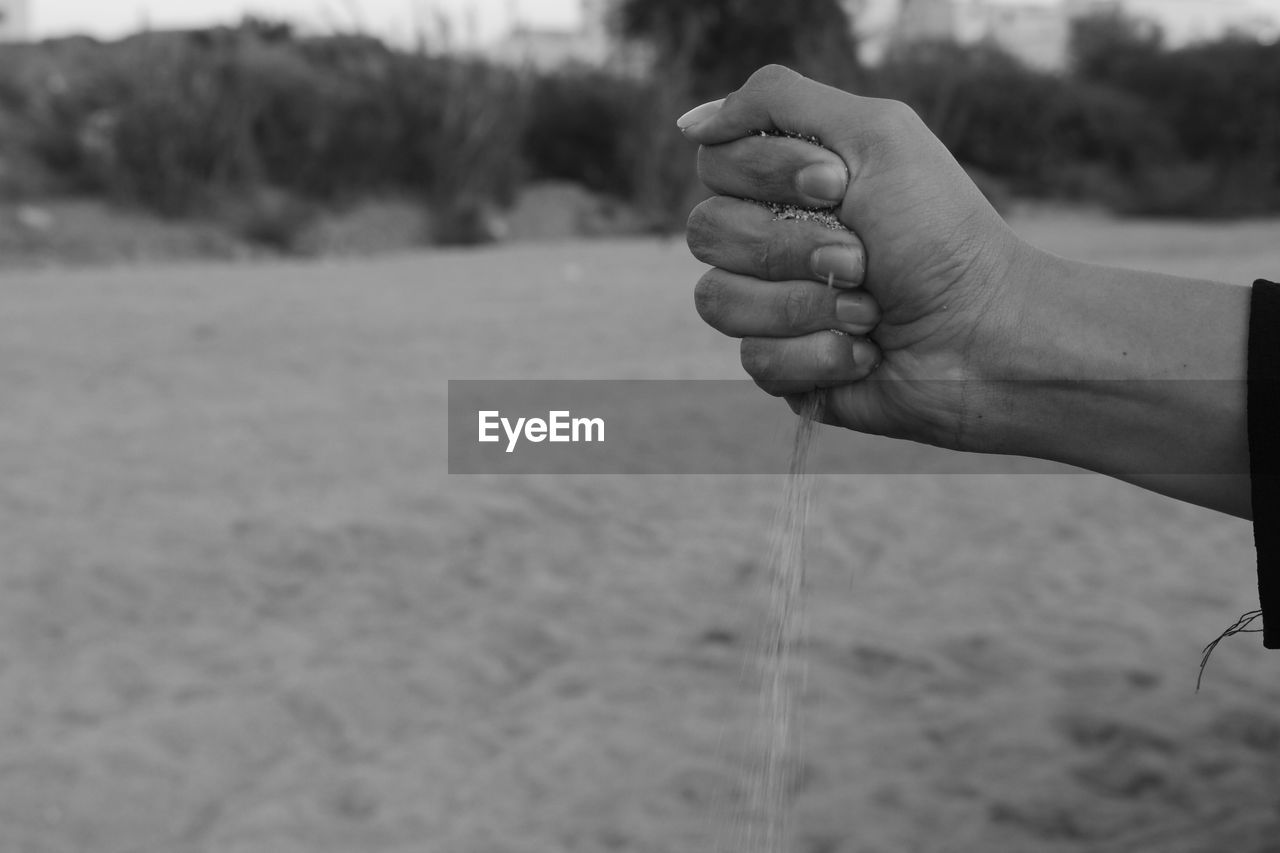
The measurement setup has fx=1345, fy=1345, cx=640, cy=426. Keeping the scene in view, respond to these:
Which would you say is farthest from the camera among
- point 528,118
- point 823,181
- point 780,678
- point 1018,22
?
point 1018,22

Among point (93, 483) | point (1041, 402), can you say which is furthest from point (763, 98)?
point (93, 483)

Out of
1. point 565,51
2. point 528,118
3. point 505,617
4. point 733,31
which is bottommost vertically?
point 505,617

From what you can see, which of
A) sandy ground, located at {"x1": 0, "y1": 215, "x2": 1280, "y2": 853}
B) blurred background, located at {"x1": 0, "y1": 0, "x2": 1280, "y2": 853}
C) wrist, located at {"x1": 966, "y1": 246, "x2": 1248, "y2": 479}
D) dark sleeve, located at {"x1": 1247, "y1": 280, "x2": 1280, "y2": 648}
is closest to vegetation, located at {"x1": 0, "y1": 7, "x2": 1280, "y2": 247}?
blurred background, located at {"x1": 0, "y1": 0, "x2": 1280, "y2": 853}

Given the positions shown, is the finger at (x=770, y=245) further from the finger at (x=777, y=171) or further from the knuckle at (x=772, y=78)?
the knuckle at (x=772, y=78)

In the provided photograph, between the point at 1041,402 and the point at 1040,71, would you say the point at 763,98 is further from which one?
the point at 1040,71

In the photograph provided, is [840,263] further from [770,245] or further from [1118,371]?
[1118,371]

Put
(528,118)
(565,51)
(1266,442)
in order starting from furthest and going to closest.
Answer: (565,51)
(528,118)
(1266,442)

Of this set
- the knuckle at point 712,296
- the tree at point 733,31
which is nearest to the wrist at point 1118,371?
the knuckle at point 712,296

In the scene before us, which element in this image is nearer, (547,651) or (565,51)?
(547,651)

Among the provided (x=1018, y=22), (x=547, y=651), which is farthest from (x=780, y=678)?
(x=1018, y=22)
